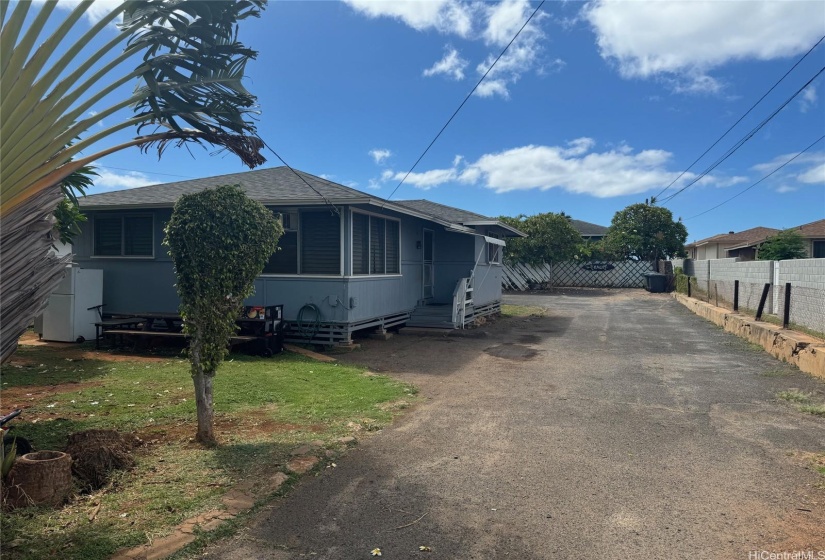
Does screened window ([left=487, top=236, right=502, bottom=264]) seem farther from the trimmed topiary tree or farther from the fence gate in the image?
the fence gate

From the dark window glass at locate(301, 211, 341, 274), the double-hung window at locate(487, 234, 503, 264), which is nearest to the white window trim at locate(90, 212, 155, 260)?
the dark window glass at locate(301, 211, 341, 274)

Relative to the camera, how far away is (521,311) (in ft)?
65.0

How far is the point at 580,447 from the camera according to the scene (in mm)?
4977

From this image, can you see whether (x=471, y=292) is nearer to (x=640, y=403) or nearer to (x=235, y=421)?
(x=640, y=403)

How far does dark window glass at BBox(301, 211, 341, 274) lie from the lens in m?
10.7

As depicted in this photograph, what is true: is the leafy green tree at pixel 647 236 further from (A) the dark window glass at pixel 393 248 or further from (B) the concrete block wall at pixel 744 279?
(A) the dark window glass at pixel 393 248

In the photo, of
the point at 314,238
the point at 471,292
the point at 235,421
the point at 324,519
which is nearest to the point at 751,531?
the point at 324,519

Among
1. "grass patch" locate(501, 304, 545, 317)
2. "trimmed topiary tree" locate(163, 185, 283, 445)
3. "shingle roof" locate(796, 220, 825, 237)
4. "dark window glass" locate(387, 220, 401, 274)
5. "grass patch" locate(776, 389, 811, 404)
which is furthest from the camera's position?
"shingle roof" locate(796, 220, 825, 237)

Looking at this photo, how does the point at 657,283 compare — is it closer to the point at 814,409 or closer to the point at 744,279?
the point at 744,279

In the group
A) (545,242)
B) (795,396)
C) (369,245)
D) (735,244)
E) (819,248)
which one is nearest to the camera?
(795,396)

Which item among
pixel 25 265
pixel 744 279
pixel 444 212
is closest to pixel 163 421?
pixel 25 265

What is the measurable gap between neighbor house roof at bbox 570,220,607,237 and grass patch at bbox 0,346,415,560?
38.6 meters

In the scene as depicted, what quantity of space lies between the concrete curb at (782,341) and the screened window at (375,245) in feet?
25.2

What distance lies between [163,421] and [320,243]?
18.7 ft
